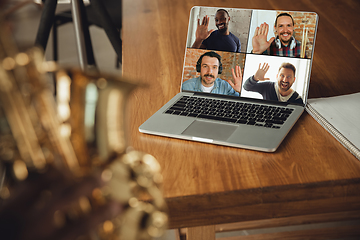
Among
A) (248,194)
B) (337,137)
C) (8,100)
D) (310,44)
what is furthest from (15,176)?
(310,44)

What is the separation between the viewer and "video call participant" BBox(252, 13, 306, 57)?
2.27 ft

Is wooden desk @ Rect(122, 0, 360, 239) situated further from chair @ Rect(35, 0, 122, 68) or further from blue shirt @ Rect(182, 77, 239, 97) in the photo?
chair @ Rect(35, 0, 122, 68)

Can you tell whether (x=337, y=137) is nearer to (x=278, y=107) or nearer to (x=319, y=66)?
(x=278, y=107)

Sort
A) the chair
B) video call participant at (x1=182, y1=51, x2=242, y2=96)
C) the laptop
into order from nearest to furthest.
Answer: the laptop → video call participant at (x1=182, y1=51, x2=242, y2=96) → the chair

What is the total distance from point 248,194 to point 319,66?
0.54 m

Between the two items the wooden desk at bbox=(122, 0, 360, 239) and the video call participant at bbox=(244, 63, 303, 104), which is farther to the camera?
the video call participant at bbox=(244, 63, 303, 104)

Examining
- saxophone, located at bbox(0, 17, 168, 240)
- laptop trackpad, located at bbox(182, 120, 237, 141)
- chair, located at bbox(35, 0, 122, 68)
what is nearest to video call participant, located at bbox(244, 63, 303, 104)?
laptop trackpad, located at bbox(182, 120, 237, 141)

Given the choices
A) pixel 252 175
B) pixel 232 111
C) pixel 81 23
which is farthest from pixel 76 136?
pixel 81 23

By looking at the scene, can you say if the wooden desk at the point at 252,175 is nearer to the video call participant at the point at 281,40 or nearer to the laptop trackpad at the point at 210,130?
the laptop trackpad at the point at 210,130

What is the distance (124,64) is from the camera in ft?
3.00

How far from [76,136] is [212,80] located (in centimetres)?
55

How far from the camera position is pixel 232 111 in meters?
0.66

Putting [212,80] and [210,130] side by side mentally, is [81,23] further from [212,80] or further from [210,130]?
[210,130]

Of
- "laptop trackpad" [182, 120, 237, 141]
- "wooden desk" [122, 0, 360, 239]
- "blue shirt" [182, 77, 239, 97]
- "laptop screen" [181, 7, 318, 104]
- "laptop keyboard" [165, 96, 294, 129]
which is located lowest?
"wooden desk" [122, 0, 360, 239]
